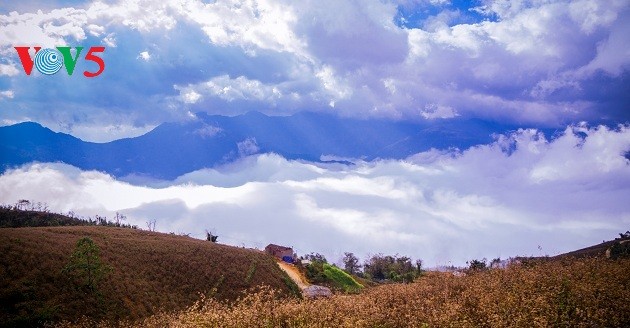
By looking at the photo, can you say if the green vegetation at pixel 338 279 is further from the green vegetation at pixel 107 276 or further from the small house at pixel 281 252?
the green vegetation at pixel 107 276

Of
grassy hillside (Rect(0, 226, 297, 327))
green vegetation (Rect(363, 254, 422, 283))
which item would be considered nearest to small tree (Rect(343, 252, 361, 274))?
Result: green vegetation (Rect(363, 254, 422, 283))

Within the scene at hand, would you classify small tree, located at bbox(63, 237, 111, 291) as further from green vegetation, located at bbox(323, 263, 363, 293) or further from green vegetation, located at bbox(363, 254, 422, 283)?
green vegetation, located at bbox(363, 254, 422, 283)

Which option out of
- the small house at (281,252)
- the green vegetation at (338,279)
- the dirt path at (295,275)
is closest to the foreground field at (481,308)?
the dirt path at (295,275)

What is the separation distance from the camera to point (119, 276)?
40.2m

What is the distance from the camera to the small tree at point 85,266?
3559cm

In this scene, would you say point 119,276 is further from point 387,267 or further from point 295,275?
point 387,267

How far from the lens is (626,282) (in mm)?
15930

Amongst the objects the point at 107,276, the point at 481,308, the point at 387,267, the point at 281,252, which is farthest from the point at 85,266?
the point at 387,267

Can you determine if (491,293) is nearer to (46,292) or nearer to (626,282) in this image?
(626,282)

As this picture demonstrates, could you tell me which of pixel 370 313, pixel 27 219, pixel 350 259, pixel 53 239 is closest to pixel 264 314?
pixel 370 313

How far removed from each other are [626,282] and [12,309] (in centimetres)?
3578

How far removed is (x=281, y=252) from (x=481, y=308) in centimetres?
5863

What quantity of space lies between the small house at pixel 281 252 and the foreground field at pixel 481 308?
172ft

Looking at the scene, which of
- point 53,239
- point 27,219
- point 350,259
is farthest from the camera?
point 350,259
